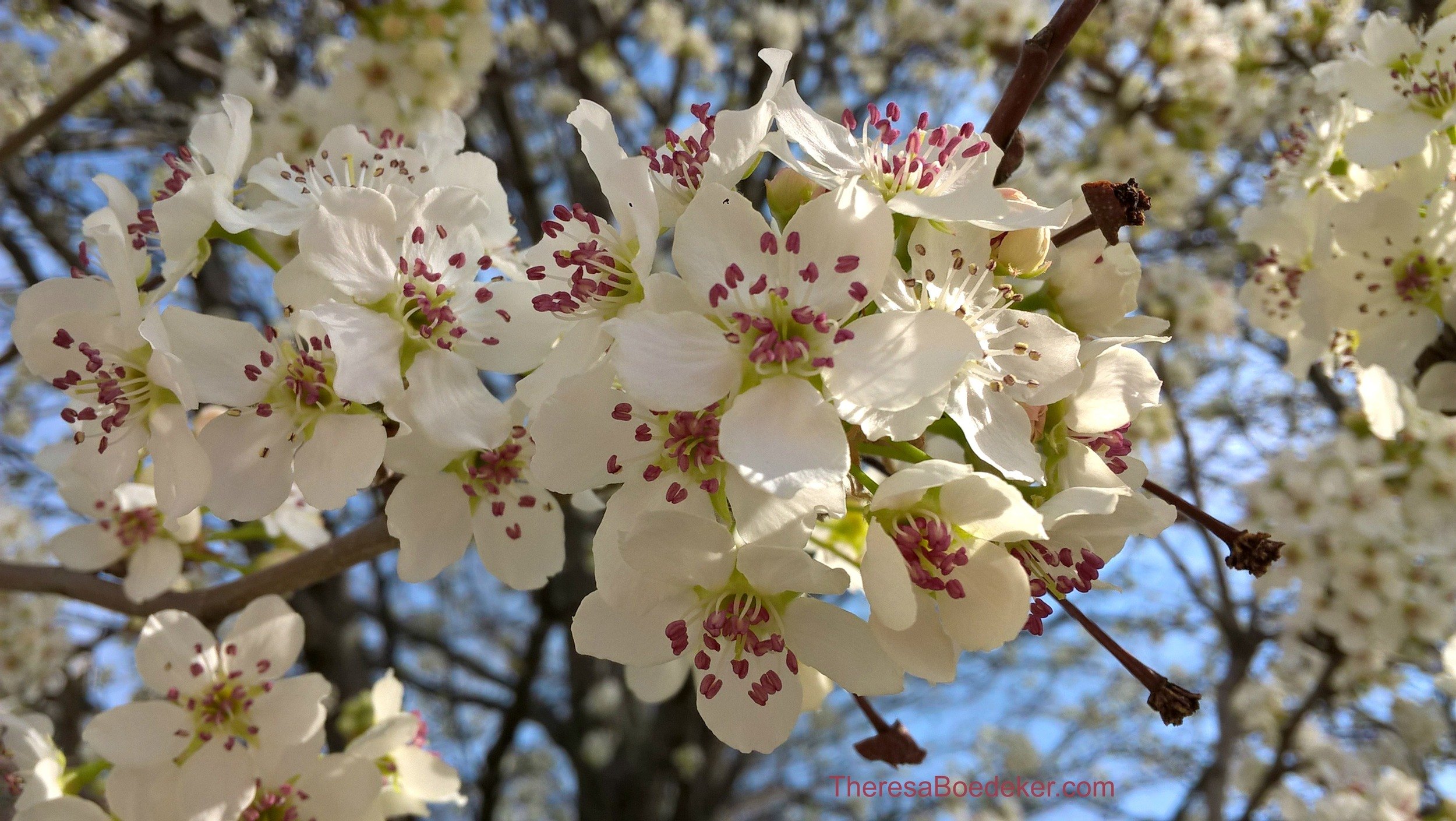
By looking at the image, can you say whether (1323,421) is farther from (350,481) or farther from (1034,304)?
(350,481)

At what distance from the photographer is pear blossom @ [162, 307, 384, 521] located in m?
0.93

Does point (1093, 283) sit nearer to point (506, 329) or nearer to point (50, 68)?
point (506, 329)

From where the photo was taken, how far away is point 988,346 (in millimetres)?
905

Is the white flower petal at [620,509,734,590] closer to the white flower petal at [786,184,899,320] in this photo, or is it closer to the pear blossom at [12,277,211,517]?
the white flower petal at [786,184,899,320]

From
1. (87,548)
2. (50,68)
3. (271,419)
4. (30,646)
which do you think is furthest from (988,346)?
(50,68)

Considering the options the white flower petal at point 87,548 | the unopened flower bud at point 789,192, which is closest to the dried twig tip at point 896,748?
the unopened flower bud at point 789,192

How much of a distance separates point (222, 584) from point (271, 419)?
0.59 meters

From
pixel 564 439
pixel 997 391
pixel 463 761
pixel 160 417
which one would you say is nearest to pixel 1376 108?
pixel 997 391

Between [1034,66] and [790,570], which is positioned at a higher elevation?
[1034,66]

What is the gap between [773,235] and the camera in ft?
2.80

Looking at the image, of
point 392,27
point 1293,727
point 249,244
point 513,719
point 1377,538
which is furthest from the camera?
point 513,719

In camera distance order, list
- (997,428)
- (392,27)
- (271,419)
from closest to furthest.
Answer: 1. (997,428)
2. (271,419)
3. (392,27)

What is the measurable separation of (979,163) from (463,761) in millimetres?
6859

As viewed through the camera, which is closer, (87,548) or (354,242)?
(354,242)
